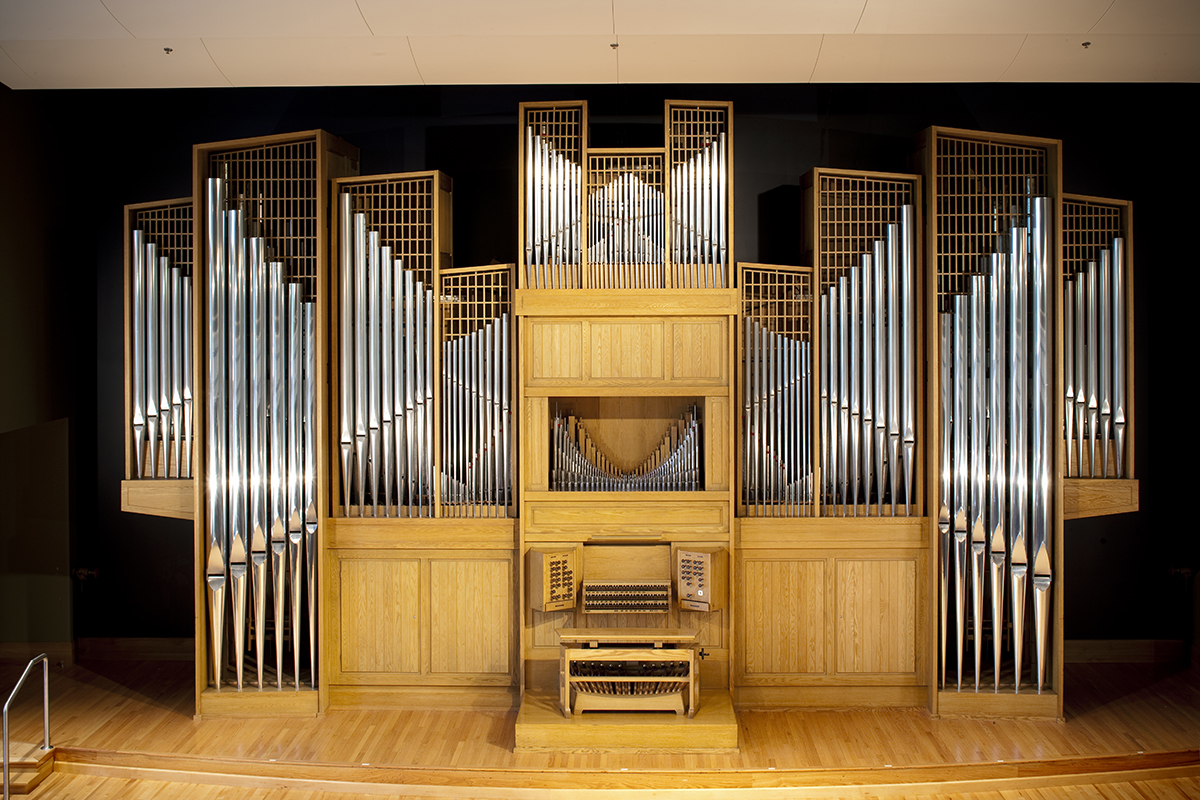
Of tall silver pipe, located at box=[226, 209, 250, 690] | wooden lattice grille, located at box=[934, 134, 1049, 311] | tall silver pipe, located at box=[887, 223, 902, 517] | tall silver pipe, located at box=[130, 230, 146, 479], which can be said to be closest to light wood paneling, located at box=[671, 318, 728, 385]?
tall silver pipe, located at box=[887, 223, 902, 517]

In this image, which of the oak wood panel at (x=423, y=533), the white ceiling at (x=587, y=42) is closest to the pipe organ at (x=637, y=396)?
the oak wood panel at (x=423, y=533)

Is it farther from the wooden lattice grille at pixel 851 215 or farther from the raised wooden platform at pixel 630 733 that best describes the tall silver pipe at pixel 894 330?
the raised wooden platform at pixel 630 733

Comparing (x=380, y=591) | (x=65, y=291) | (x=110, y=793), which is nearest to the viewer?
(x=110, y=793)

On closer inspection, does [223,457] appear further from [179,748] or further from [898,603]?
[898,603]

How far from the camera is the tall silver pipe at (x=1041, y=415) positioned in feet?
17.0

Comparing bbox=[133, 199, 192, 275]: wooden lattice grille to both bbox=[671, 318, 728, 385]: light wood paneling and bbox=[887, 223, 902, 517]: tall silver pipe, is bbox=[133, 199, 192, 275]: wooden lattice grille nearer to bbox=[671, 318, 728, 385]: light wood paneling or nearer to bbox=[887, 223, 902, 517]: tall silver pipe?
bbox=[671, 318, 728, 385]: light wood paneling

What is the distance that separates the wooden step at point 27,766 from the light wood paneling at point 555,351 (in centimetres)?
329

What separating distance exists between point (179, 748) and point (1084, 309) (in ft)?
18.6

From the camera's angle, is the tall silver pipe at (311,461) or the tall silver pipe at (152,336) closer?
the tall silver pipe at (311,461)

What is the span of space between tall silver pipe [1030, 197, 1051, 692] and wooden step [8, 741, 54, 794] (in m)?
5.51

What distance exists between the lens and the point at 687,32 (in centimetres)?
475

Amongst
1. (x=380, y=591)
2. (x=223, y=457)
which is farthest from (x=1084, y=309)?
(x=223, y=457)

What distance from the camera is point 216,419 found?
5309mm

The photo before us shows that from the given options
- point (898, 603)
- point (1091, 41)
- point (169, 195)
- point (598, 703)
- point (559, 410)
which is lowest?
point (598, 703)
